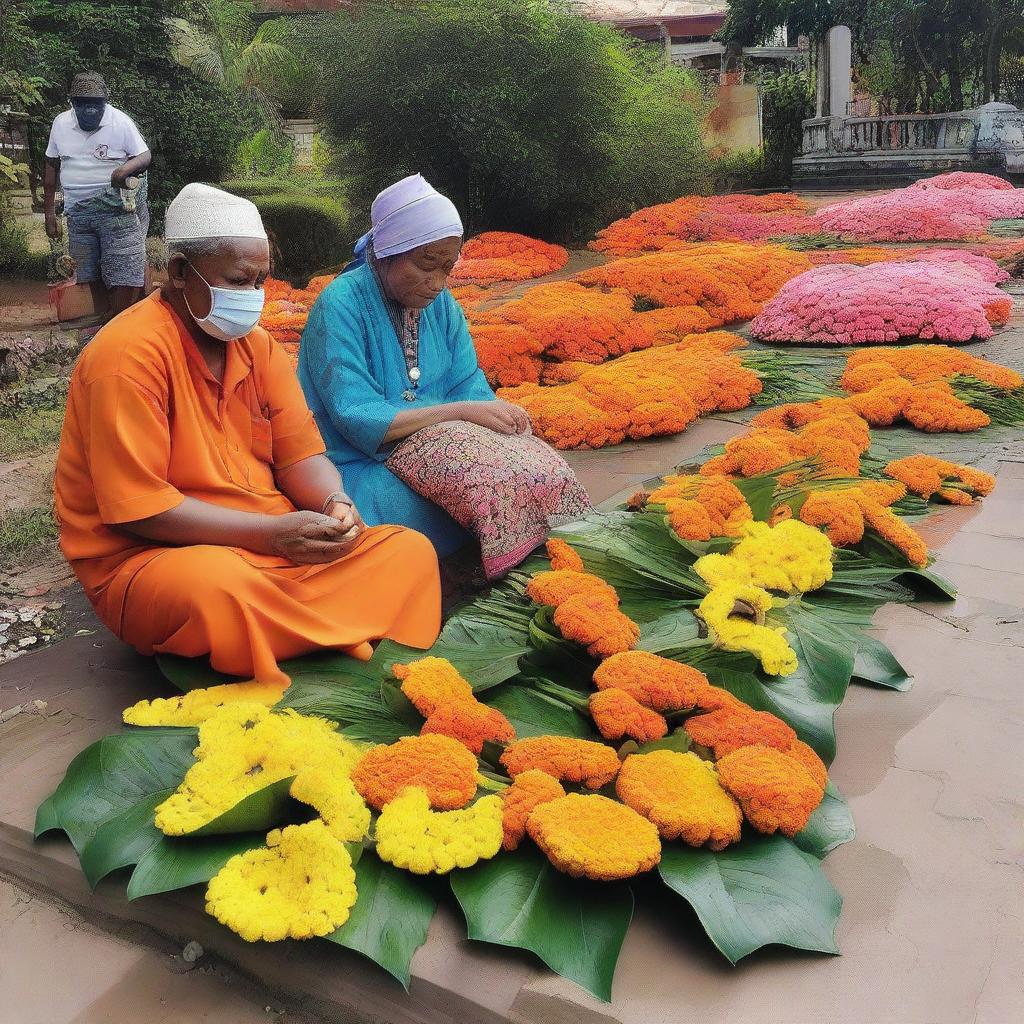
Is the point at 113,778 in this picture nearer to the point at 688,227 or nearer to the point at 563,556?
the point at 563,556

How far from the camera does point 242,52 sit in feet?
73.4

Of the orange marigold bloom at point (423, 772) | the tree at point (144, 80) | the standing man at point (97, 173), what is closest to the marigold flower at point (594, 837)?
the orange marigold bloom at point (423, 772)

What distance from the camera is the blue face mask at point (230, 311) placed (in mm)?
2695

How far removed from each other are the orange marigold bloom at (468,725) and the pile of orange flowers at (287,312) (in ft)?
14.0

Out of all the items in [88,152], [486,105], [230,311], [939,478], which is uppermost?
[486,105]

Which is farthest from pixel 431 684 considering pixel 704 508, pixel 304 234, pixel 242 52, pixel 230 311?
pixel 242 52

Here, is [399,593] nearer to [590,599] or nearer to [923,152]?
[590,599]

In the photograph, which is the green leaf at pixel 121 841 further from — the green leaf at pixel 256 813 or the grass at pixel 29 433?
the grass at pixel 29 433

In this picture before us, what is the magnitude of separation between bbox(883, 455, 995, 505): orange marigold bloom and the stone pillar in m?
18.7

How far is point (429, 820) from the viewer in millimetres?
2049

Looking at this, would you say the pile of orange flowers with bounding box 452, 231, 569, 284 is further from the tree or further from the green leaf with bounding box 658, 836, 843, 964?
the green leaf with bounding box 658, 836, 843, 964

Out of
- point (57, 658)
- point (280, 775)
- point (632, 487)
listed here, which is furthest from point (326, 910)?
point (632, 487)

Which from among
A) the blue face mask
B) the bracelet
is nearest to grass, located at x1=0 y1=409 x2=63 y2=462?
the bracelet

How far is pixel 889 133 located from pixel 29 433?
19005 mm
